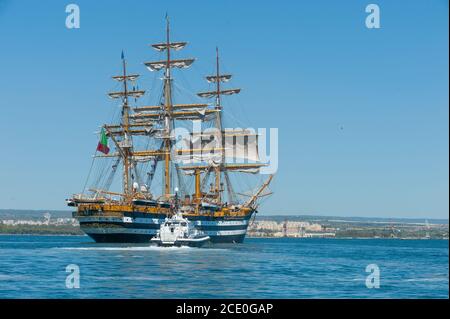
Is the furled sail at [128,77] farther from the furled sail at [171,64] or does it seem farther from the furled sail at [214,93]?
the furled sail at [214,93]

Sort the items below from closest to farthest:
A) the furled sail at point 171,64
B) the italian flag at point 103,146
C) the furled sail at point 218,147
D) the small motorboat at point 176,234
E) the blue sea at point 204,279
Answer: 1. the blue sea at point 204,279
2. the small motorboat at point 176,234
3. the italian flag at point 103,146
4. the furled sail at point 171,64
5. the furled sail at point 218,147

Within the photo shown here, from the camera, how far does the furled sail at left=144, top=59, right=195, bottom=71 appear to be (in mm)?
107500

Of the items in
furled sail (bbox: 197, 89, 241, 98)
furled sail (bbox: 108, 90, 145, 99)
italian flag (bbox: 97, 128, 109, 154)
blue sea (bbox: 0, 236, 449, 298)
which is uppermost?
furled sail (bbox: 197, 89, 241, 98)

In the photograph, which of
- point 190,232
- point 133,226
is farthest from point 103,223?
point 190,232

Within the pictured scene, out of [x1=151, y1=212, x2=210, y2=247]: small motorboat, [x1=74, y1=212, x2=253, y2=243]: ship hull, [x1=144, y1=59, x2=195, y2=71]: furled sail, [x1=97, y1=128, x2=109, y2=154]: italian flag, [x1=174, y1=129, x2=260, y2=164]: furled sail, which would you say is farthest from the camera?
[x1=174, y1=129, x2=260, y2=164]: furled sail

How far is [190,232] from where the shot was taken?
283ft

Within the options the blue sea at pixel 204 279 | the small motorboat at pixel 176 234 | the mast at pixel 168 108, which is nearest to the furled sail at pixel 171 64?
the mast at pixel 168 108

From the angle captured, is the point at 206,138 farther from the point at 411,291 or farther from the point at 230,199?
the point at 411,291

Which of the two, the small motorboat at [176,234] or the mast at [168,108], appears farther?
the mast at [168,108]

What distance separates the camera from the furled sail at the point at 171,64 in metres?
108

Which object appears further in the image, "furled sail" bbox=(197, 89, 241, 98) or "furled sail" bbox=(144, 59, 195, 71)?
"furled sail" bbox=(197, 89, 241, 98)

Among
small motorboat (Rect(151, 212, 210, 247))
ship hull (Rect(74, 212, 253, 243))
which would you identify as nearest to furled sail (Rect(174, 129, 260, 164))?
ship hull (Rect(74, 212, 253, 243))

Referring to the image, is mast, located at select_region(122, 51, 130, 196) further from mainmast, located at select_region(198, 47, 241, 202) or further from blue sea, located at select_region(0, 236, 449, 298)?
blue sea, located at select_region(0, 236, 449, 298)
